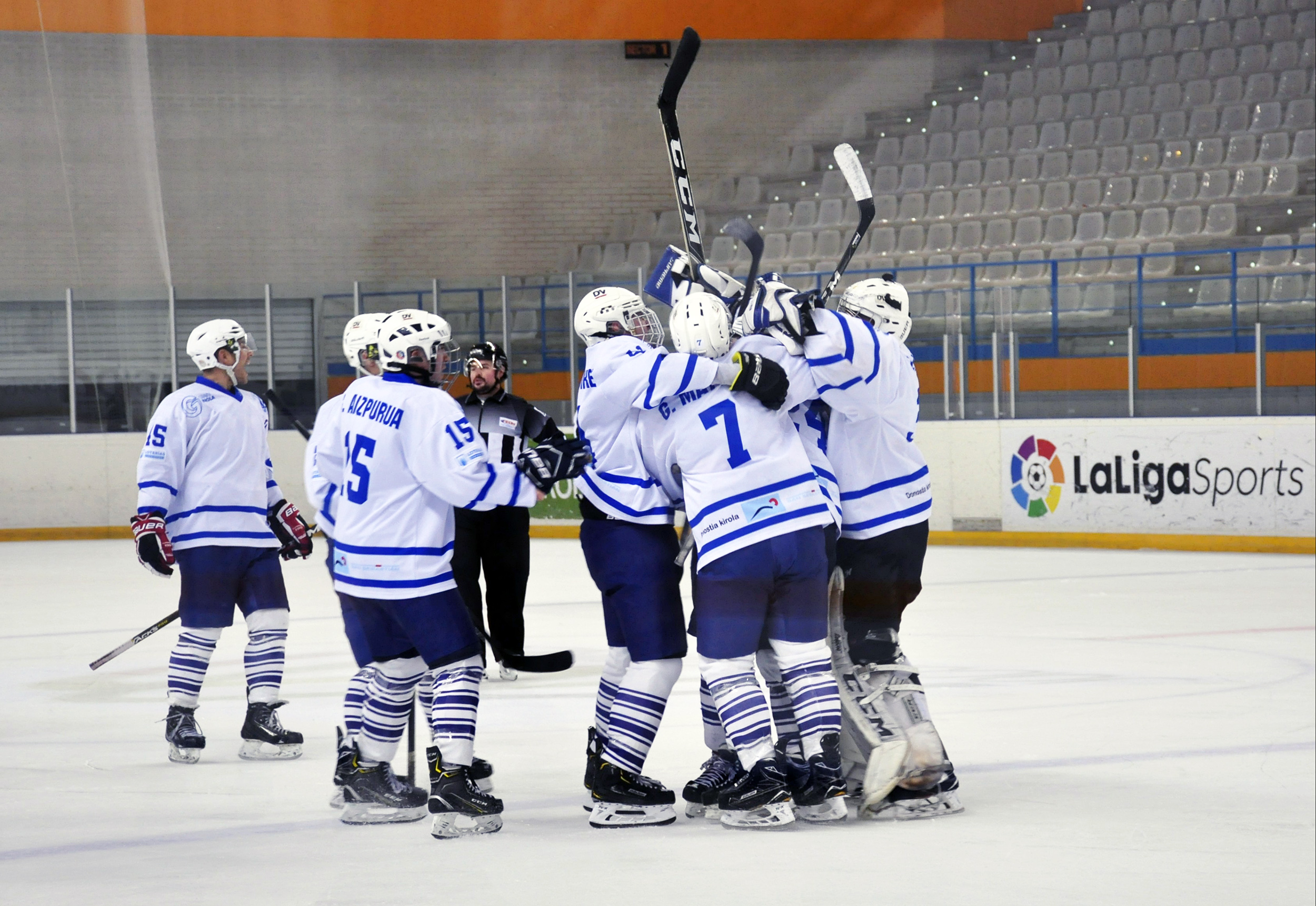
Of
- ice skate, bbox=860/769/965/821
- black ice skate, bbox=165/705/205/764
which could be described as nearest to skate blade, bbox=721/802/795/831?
ice skate, bbox=860/769/965/821

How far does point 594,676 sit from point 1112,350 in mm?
5000

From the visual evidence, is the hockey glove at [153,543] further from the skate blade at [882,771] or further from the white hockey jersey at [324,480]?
the skate blade at [882,771]

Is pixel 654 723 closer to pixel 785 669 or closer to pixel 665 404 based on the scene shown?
pixel 785 669

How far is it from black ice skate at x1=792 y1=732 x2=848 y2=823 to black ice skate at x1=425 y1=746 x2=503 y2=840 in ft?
2.15

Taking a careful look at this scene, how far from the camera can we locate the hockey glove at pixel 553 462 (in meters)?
3.32

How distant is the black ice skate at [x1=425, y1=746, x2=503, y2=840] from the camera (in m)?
3.41

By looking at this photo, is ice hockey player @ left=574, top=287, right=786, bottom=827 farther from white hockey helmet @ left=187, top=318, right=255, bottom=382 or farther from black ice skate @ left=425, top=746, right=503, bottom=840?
white hockey helmet @ left=187, top=318, right=255, bottom=382

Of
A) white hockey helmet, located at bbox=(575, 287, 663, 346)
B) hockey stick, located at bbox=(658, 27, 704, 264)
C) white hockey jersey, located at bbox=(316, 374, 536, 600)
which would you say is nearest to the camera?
white hockey jersey, located at bbox=(316, 374, 536, 600)

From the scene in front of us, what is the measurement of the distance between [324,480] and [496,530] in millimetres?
1716

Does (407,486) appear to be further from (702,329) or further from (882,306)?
(882,306)

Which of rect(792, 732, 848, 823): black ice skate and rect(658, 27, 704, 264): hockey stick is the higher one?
rect(658, 27, 704, 264): hockey stick

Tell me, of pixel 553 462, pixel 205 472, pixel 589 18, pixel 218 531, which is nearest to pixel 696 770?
pixel 553 462

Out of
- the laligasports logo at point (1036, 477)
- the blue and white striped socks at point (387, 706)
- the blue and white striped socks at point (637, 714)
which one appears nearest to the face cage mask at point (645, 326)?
the blue and white striped socks at point (637, 714)

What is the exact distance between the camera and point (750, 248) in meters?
3.69
